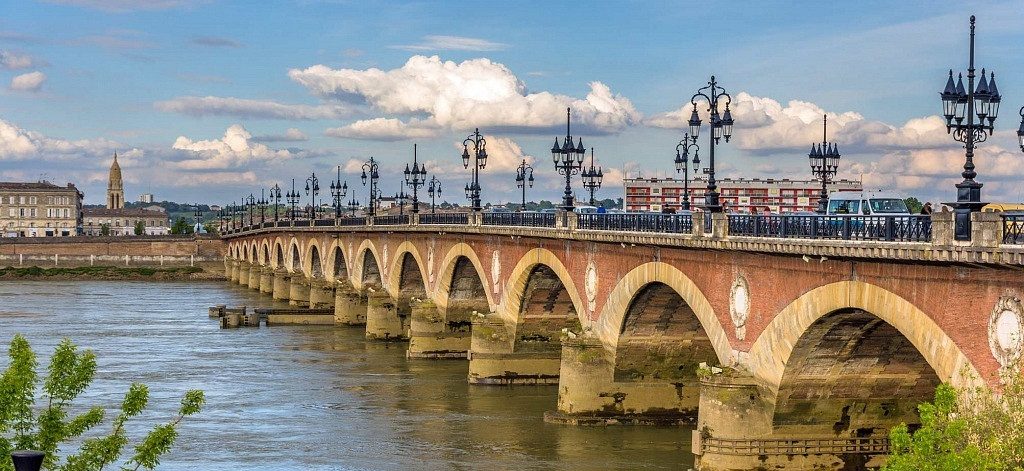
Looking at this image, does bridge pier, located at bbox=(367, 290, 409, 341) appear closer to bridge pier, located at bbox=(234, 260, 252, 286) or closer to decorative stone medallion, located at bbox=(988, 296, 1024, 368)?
decorative stone medallion, located at bbox=(988, 296, 1024, 368)

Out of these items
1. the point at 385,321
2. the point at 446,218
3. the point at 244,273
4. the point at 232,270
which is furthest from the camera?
the point at 232,270

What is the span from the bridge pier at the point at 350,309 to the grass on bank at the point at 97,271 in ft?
228

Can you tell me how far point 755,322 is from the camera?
99.8 ft

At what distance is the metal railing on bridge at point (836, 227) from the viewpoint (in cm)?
2323

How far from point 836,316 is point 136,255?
143 meters

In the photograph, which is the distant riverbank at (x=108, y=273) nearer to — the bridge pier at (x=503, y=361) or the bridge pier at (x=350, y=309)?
A: the bridge pier at (x=350, y=309)

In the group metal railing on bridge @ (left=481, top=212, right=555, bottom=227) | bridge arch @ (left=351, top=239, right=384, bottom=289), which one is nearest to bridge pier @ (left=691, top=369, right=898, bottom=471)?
metal railing on bridge @ (left=481, top=212, right=555, bottom=227)

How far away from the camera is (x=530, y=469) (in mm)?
34719

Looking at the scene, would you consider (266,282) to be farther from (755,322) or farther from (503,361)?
(755,322)

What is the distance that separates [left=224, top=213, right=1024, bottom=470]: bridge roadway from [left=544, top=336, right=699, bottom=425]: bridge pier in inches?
1.8

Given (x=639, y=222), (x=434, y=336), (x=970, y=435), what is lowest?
(x=434, y=336)

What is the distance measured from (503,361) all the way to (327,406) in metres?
7.40

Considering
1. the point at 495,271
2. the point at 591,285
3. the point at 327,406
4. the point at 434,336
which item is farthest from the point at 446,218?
the point at 591,285

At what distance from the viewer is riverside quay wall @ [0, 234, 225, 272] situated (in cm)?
15225
